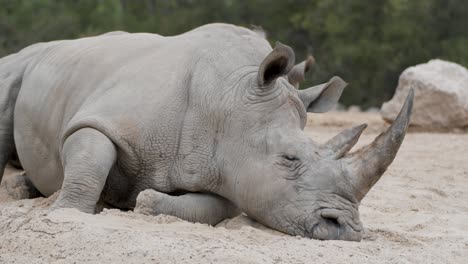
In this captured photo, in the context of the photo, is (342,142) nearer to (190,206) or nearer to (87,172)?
(190,206)

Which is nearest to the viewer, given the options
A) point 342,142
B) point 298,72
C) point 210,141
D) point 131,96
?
point 342,142

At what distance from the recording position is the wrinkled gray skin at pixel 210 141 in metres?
5.27

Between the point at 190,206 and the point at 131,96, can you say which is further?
the point at 131,96

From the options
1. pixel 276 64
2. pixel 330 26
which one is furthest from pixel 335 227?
pixel 330 26

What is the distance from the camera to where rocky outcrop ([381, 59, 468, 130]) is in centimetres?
1252

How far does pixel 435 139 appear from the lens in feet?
38.1

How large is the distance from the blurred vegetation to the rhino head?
16543 millimetres

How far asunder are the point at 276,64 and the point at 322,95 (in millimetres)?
817

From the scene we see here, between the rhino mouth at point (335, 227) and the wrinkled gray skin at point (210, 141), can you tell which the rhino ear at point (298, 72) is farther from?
the rhino mouth at point (335, 227)

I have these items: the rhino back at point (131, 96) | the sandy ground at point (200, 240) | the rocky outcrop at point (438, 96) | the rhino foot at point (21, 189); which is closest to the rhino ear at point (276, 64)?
the rhino back at point (131, 96)

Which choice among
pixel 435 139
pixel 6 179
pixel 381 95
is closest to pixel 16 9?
pixel 381 95

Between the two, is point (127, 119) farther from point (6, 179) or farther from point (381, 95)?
point (381, 95)

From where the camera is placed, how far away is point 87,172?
5.61m

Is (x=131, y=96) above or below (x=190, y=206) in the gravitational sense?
above
